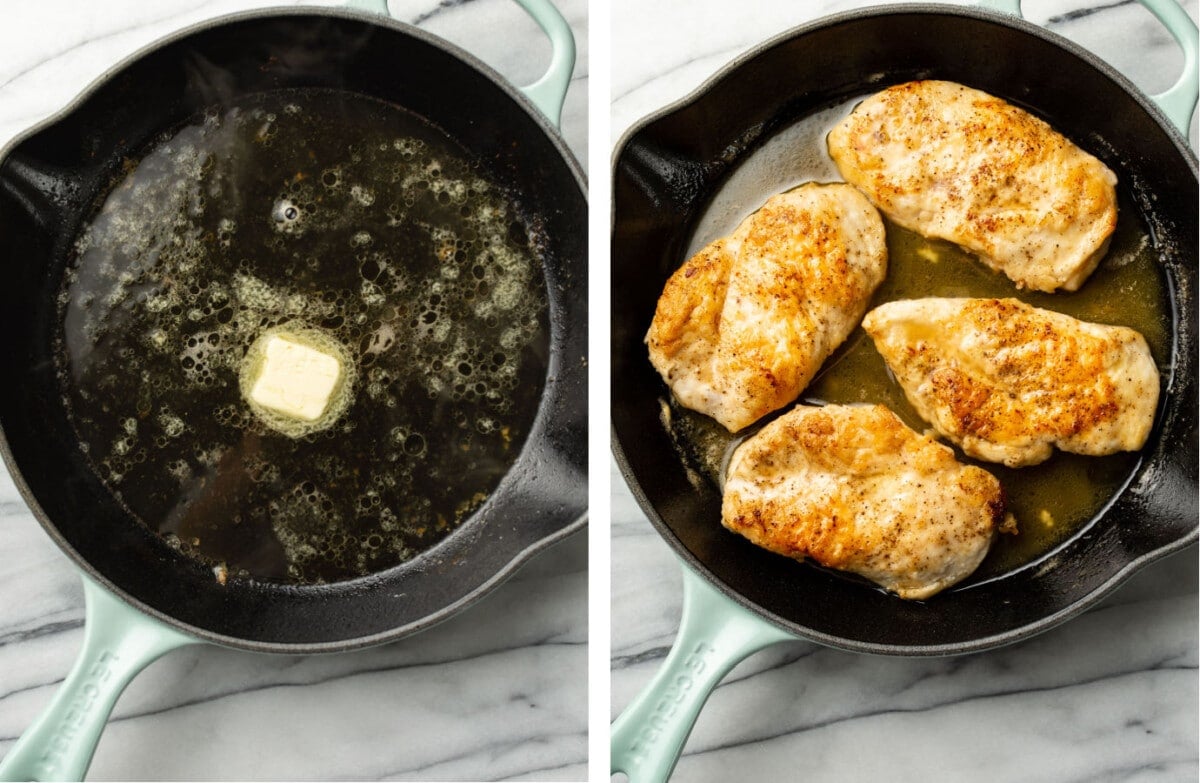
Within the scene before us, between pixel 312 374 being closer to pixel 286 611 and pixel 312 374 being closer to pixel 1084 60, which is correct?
pixel 286 611

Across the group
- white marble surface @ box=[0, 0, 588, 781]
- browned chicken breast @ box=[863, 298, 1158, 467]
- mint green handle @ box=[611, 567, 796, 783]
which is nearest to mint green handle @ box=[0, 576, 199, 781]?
white marble surface @ box=[0, 0, 588, 781]

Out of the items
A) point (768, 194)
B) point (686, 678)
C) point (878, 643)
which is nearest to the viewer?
point (686, 678)

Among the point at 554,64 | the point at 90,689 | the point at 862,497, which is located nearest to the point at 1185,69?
the point at 862,497

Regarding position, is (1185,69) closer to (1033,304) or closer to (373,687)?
(1033,304)

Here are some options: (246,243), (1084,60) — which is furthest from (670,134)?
(246,243)

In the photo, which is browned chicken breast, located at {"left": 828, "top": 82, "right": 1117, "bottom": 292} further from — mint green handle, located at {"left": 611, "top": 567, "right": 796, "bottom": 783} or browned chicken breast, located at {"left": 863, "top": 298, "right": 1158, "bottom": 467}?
mint green handle, located at {"left": 611, "top": 567, "right": 796, "bottom": 783}

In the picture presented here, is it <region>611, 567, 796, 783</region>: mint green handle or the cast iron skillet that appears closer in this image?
<region>611, 567, 796, 783</region>: mint green handle
